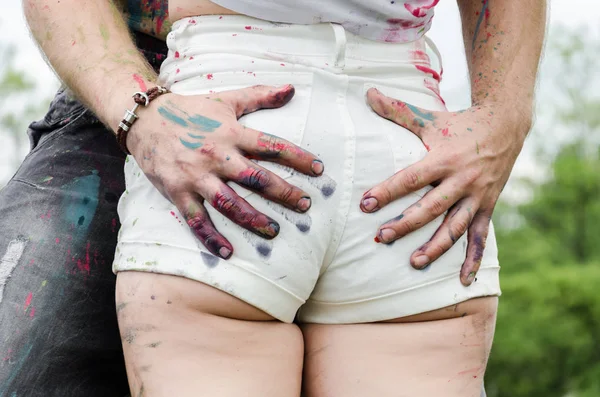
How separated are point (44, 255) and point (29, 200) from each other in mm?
148

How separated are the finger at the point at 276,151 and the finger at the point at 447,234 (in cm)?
25

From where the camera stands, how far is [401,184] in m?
1.26

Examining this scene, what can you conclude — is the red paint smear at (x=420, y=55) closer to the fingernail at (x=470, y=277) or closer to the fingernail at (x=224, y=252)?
the fingernail at (x=470, y=277)

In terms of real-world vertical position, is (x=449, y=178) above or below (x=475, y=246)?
above

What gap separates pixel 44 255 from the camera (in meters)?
1.58

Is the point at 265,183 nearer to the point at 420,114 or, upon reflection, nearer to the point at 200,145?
the point at 200,145

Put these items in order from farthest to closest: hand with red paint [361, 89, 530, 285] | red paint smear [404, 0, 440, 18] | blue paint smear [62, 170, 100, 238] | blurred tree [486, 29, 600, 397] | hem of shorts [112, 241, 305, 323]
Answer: blurred tree [486, 29, 600, 397] < blue paint smear [62, 170, 100, 238] < red paint smear [404, 0, 440, 18] < hand with red paint [361, 89, 530, 285] < hem of shorts [112, 241, 305, 323]

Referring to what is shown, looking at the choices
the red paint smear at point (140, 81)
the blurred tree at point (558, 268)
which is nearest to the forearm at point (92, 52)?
the red paint smear at point (140, 81)

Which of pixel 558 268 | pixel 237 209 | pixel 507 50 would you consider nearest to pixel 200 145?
pixel 237 209

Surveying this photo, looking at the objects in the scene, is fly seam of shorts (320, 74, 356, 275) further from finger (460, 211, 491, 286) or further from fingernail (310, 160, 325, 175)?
finger (460, 211, 491, 286)

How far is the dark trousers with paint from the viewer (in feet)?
4.99

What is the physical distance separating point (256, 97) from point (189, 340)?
440mm

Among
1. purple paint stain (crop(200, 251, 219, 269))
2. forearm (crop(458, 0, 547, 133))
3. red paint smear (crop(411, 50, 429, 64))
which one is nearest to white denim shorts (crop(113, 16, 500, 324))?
purple paint stain (crop(200, 251, 219, 269))

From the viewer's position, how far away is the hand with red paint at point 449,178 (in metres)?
1.26
